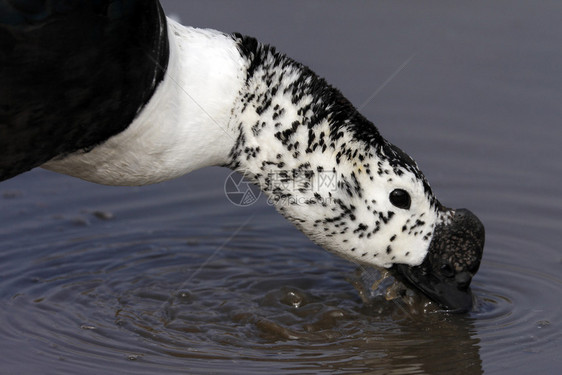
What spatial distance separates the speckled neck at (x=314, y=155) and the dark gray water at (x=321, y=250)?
0.74 m

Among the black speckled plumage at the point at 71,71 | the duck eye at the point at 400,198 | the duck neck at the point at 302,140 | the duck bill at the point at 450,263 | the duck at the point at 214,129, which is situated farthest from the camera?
the duck bill at the point at 450,263

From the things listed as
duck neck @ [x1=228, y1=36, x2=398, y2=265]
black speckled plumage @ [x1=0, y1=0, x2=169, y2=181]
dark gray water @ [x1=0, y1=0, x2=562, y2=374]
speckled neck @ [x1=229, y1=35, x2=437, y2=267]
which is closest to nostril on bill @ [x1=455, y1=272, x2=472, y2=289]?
dark gray water @ [x1=0, y1=0, x2=562, y2=374]

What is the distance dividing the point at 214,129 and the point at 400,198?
3.22 ft

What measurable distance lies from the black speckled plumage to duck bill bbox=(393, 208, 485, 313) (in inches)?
64.9

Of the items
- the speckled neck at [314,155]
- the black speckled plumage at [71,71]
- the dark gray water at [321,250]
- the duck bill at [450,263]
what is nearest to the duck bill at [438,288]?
the duck bill at [450,263]

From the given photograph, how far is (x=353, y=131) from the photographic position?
17.4 ft

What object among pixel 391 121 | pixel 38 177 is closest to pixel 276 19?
pixel 391 121

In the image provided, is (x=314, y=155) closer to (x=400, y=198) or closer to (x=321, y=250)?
(x=400, y=198)

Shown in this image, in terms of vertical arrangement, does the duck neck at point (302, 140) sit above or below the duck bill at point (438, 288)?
above

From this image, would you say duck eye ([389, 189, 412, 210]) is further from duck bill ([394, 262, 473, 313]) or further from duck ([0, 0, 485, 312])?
duck bill ([394, 262, 473, 313])

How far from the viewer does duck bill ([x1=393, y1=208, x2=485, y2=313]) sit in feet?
18.0

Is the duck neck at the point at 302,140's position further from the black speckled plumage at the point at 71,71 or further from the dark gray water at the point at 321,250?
the dark gray water at the point at 321,250

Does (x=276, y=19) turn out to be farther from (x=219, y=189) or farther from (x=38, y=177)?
(x=38, y=177)

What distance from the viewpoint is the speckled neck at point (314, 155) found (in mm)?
5238
